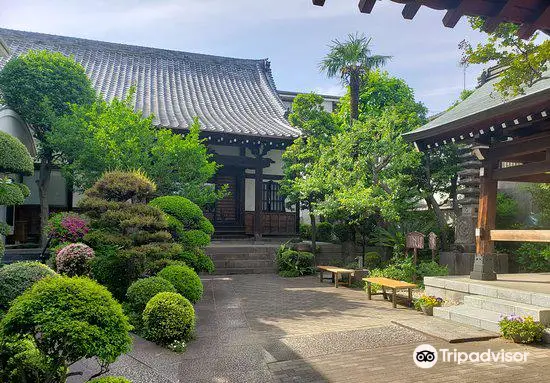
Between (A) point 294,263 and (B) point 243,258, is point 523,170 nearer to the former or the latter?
(A) point 294,263

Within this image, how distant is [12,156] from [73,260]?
8.96ft

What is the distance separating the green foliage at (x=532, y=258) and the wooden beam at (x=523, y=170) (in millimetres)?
3422

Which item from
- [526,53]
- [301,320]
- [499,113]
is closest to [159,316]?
[301,320]

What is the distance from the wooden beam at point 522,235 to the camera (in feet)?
26.0

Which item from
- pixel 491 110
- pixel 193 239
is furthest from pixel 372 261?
pixel 491 110

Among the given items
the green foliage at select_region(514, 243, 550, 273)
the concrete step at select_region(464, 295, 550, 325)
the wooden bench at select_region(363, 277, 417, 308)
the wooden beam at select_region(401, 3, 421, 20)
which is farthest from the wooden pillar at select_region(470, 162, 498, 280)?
the wooden beam at select_region(401, 3, 421, 20)

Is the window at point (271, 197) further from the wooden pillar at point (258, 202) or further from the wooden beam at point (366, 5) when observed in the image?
the wooden beam at point (366, 5)

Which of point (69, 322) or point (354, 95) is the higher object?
point (354, 95)

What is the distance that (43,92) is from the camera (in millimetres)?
13617

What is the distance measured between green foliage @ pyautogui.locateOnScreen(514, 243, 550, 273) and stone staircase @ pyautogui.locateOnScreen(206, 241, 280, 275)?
7493mm

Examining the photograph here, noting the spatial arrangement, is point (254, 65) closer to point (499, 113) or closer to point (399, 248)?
point (399, 248)

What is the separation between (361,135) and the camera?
13.0 m

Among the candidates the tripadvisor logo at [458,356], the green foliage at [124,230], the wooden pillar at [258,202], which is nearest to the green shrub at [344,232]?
the wooden pillar at [258,202]

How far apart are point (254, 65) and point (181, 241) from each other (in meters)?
17.2
